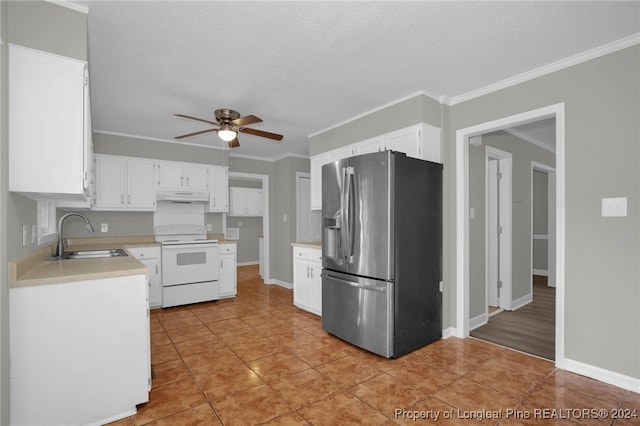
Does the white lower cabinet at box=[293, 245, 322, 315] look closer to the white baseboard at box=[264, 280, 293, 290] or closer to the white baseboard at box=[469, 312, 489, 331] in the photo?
the white baseboard at box=[264, 280, 293, 290]

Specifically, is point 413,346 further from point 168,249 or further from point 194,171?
point 194,171

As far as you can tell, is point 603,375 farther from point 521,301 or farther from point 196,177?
point 196,177

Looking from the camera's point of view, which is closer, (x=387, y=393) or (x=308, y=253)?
(x=387, y=393)

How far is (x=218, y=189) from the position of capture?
5230mm

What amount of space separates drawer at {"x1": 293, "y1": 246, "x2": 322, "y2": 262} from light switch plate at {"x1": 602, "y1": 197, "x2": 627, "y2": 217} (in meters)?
2.57

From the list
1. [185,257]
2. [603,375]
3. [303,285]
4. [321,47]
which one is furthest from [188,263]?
[603,375]

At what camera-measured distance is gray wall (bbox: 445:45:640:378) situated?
219cm

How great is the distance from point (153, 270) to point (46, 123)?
2.96 meters

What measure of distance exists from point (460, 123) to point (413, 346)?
2.23 metres

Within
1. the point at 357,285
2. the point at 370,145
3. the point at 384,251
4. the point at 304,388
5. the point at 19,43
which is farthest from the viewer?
the point at 370,145

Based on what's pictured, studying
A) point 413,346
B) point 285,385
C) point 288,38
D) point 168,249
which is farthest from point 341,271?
point 168,249

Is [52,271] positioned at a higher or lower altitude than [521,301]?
higher

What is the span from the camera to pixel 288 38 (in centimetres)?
217

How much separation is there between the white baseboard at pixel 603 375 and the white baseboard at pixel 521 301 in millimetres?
1871
